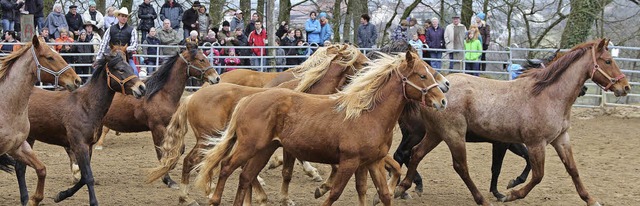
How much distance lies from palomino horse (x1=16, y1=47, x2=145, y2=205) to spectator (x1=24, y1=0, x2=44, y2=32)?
7250mm

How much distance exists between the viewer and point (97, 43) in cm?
1448

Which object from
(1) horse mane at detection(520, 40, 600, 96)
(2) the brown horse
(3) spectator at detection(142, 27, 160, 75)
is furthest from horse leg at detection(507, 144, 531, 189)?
(3) spectator at detection(142, 27, 160, 75)

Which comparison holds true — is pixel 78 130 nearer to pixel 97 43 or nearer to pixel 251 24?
pixel 97 43

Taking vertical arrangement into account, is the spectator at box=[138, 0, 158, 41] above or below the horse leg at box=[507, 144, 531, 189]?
above

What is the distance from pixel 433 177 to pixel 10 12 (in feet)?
28.0

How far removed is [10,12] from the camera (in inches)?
589

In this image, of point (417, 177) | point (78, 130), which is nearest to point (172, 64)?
point (78, 130)

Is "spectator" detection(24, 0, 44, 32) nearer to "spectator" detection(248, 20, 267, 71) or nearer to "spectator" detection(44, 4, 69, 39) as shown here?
"spectator" detection(44, 4, 69, 39)

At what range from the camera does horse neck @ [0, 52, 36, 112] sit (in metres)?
7.04

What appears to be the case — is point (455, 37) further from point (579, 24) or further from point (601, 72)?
point (601, 72)

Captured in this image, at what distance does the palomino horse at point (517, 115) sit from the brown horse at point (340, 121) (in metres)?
1.35

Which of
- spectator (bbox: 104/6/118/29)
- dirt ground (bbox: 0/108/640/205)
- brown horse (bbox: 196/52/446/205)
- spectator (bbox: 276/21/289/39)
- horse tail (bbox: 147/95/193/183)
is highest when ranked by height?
spectator (bbox: 104/6/118/29)

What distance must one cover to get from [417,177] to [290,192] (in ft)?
4.23

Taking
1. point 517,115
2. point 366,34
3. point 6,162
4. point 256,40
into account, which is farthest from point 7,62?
point 366,34
